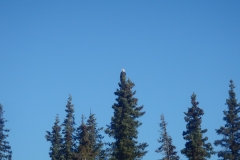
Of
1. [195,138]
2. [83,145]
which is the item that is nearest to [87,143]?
[83,145]

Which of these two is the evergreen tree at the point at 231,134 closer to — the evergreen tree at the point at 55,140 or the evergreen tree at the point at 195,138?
the evergreen tree at the point at 195,138

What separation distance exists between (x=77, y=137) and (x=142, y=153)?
435 inches

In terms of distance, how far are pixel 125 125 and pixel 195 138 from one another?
33.9 feet

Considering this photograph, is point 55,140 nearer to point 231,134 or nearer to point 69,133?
point 69,133

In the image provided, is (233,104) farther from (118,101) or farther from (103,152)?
(103,152)

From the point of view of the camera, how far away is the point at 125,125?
72.1m

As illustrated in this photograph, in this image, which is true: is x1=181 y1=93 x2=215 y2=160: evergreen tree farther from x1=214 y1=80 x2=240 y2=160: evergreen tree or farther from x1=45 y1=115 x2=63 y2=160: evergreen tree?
x1=45 y1=115 x2=63 y2=160: evergreen tree

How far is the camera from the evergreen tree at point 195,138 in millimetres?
70188

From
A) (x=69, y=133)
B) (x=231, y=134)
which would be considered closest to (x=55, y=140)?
(x=69, y=133)

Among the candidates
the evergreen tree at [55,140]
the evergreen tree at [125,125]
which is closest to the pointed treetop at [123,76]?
the evergreen tree at [125,125]

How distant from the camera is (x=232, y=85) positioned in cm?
7519

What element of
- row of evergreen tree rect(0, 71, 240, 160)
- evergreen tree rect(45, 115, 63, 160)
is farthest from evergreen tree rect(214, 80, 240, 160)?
evergreen tree rect(45, 115, 63, 160)

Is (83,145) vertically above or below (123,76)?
below

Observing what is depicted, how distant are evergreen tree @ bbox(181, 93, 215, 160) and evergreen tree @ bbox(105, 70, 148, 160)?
21.2ft
